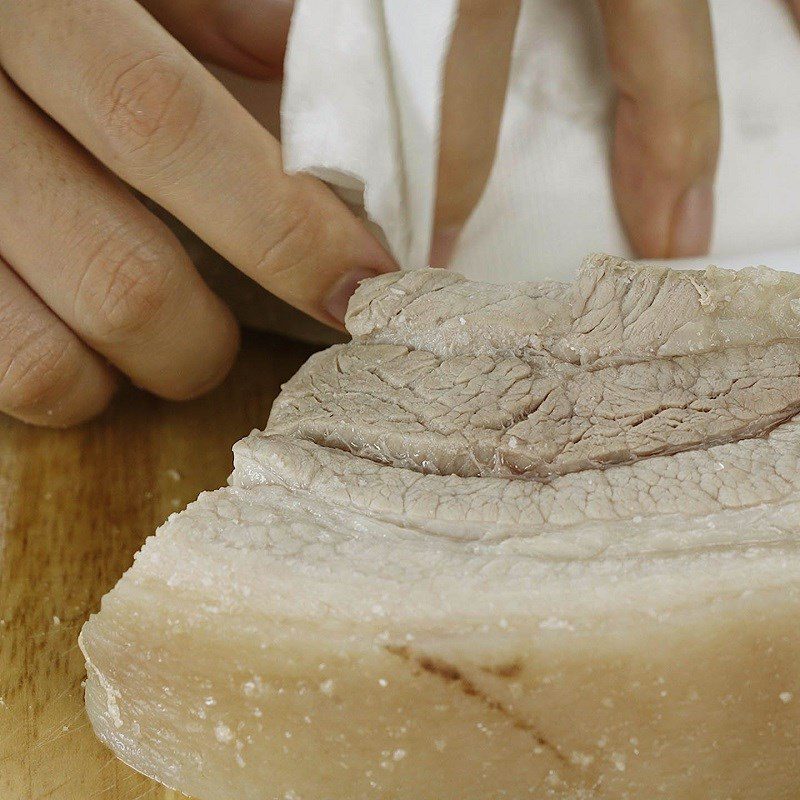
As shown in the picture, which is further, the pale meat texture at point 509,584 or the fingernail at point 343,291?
the fingernail at point 343,291

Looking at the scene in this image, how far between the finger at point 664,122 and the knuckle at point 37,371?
45.5 inches

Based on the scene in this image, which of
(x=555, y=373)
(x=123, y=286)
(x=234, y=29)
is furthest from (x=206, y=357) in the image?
(x=555, y=373)

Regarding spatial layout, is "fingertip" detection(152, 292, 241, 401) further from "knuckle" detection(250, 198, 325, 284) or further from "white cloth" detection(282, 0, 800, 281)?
"white cloth" detection(282, 0, 800, 281)

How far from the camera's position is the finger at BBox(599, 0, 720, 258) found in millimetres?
1920

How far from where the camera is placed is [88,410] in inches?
80.5

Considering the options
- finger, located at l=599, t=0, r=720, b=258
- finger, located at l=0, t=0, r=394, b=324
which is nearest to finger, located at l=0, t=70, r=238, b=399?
finger, located at l=0, t=0, r=394, b=324

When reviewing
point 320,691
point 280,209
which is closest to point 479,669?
point 320,691

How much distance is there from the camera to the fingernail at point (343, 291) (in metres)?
1.67

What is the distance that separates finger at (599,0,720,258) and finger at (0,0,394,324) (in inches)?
25.5

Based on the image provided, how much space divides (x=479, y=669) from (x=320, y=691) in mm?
187

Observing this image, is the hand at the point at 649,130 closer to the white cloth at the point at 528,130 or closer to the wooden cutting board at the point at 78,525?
the white cloth at the point at 528,130

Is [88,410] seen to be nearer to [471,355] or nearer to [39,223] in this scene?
[39,223]

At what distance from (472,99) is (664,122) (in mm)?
496

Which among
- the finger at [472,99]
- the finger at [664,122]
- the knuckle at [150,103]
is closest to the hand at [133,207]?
the knuckle at [150,103]
